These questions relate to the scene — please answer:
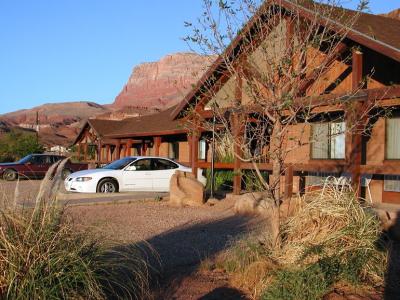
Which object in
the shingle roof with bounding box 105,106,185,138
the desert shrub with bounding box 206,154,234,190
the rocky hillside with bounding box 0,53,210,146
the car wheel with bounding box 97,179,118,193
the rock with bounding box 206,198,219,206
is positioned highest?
the rocky hillside with bounding box 0,53,210,146

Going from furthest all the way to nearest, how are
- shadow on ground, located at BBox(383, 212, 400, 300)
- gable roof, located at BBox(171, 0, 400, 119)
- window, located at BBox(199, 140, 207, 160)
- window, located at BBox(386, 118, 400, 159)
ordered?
window, located at BBox(199, 140, 207, 160) < window, located at BBox(386, 118, 400, 159) < gable roof, located at BBox(171, 0, 400, 119) < shadow on ground, located at BBox(383, 212, 400, 300)

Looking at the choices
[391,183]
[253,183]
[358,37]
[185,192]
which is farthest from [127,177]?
[253,183]

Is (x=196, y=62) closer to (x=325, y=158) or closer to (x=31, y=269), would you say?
(x=31, y=269)

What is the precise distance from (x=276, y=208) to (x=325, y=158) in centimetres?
941

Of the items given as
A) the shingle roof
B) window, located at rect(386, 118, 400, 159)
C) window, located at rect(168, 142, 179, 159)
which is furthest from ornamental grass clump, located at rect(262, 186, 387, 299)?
window, located at rect(168, 142, 179, 159)

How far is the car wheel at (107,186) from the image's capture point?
19.2 metres

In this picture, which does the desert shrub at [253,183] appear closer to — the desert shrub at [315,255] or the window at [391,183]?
the desert shrub at [315,255]

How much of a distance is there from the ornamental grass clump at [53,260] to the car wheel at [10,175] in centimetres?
2529

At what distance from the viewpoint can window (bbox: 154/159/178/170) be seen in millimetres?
20000

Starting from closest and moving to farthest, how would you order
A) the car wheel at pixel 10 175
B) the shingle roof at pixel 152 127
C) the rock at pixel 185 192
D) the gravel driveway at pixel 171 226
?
1. the gravel driveway at pixel 171 226
2. the rock at pixel 185 192
3. the shingle roof at pixel 152 127
4. the car wheel at pixel 10 175

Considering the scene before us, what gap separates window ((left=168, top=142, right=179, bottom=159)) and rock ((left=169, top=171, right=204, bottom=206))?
11.7m

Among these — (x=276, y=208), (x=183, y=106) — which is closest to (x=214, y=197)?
(x=183, y=106)

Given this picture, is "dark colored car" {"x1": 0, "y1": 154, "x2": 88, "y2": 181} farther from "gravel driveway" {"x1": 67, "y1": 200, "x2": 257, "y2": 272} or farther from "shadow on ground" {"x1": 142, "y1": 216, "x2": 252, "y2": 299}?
"shadow on ground" {"x1": 142, "y1": 216, "x2": 252, "y2": 299}

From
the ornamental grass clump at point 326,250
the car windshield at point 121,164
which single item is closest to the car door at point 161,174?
the car windshield at point 121,164
